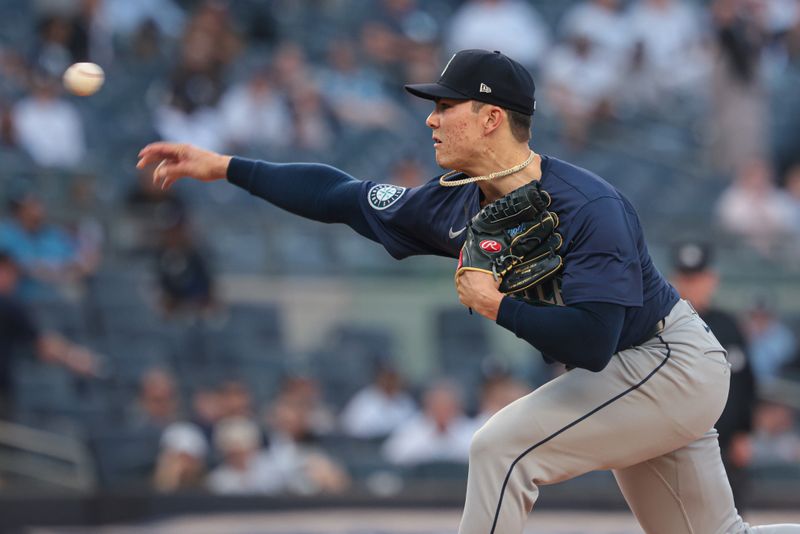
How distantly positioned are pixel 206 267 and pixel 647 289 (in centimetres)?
660

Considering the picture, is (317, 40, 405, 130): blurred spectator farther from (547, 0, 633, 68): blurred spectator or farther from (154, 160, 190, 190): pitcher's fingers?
(154, 160, 190, 190): pitcher's fingers

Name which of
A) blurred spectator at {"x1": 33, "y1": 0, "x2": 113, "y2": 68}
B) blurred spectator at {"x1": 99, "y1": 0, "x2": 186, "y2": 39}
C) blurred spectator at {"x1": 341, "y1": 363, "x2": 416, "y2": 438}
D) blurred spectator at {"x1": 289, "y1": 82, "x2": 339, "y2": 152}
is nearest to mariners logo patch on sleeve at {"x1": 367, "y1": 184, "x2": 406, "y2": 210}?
blurred spectator at {"x1": 341, "y1": 363, "x2": 416, "y2": 438}

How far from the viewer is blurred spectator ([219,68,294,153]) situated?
1188 cm

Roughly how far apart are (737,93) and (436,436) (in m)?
4.91

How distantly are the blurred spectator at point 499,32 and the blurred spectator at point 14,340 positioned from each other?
550cm

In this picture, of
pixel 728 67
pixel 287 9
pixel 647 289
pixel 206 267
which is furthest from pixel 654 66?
pixel 647 289

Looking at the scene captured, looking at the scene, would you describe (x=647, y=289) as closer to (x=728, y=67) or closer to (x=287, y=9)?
(x=728, y=67)

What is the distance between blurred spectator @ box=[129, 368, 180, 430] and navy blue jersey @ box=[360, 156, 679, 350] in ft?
17.4

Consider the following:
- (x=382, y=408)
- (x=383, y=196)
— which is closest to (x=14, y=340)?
(x=382, y=408)

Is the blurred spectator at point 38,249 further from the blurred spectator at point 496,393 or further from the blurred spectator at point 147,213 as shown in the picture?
the blurred spectator at point 496,393

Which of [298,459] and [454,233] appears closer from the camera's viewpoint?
[454,233]

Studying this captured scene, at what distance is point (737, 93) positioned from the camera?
12703 millimetres

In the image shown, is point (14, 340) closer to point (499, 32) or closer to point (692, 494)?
point (692, 494)

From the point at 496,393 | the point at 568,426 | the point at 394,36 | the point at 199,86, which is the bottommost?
the point at 496,393
